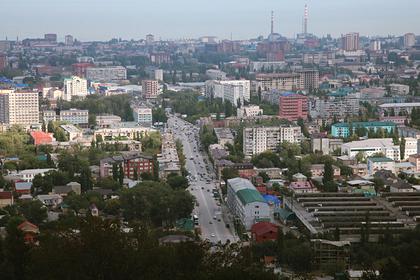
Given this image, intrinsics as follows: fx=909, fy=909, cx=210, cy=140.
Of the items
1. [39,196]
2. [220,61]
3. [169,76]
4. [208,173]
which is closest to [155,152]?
[208,173]

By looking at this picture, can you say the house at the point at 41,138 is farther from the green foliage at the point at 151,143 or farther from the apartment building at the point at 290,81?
the apartment building at the point at 290,81

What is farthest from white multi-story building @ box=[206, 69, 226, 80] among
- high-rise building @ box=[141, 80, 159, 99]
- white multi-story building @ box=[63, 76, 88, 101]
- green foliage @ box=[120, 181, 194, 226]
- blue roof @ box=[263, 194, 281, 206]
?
green foliage @ box=[120, 181, 194, 226]

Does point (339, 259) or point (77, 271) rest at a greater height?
point (77, 271)

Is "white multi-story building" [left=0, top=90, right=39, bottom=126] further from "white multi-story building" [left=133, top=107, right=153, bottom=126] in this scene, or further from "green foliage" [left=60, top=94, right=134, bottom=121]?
"white multi-story building" [left=133, top=107, right=153, bottom=126]

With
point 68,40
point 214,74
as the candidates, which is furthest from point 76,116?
point 68,40

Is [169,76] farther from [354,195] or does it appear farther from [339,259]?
[339,259]

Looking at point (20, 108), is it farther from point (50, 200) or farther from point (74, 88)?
point (50, 200)

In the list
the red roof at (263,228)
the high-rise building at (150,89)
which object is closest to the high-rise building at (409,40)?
the high-rise building at (150,89)
